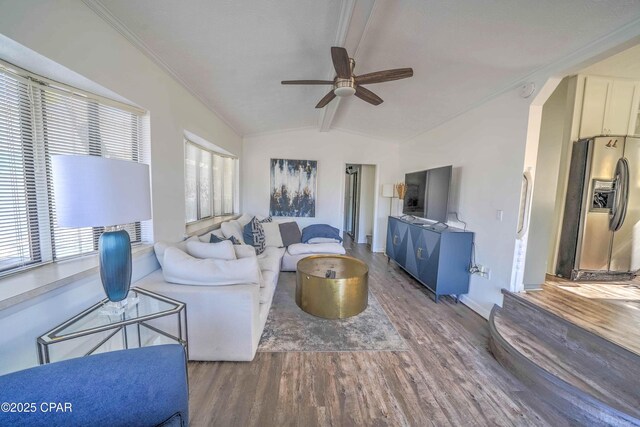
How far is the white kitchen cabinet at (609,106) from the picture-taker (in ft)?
8.87

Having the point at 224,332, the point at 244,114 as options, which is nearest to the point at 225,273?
the point at 224,332

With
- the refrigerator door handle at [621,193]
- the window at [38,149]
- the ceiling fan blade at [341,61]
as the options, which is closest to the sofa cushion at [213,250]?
the window at [38,149]

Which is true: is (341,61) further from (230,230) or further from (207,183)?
(207,183)

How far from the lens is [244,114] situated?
3809mm

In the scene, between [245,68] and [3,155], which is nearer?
[3,155]

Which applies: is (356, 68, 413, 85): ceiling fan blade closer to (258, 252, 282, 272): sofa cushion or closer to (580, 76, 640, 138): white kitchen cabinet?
(258, 252, 282, 272): sofa cushion

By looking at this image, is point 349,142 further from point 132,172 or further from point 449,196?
point 132,172

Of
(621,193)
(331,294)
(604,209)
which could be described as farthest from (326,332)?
(621,193)

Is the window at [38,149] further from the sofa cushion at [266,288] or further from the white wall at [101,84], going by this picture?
the sofa cushion at [266,288]

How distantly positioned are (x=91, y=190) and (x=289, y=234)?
346 centimetres

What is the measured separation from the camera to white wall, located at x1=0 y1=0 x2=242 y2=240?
3.97 ft

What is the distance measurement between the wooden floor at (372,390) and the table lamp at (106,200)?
948 mm

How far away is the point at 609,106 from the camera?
2.74 meters

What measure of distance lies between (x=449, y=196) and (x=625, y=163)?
177 cm
